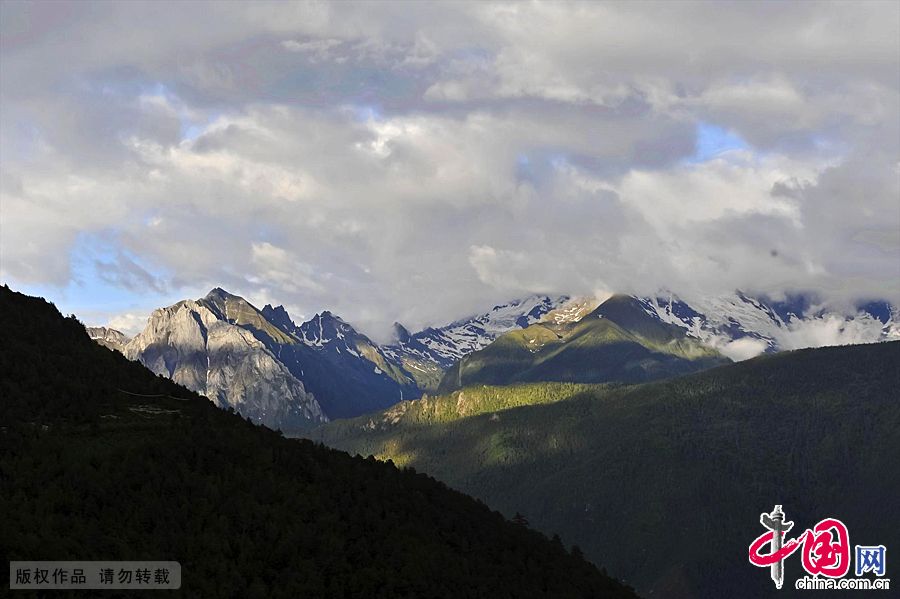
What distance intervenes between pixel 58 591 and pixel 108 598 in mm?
8318

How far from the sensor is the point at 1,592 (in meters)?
182

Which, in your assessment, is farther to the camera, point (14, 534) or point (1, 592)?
point (14, 534)

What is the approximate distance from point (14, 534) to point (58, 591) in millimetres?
20748

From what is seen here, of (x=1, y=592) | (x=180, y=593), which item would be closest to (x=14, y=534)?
(x=1, y=592)

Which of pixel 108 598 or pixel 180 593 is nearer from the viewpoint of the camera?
pixel 108 598

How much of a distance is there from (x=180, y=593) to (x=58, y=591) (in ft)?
76.1

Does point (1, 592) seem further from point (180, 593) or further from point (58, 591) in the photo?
point (180, 593)

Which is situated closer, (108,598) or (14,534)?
(108,598)

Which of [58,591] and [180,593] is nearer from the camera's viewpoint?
[58,591]

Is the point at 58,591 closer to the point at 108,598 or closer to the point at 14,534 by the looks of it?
the point at 108,598

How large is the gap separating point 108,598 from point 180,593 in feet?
53.5

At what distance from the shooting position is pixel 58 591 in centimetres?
18475

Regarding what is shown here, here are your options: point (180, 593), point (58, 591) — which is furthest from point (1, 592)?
point (180, 593)

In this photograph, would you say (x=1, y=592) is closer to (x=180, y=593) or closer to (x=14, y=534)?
(x=14, y=534)
